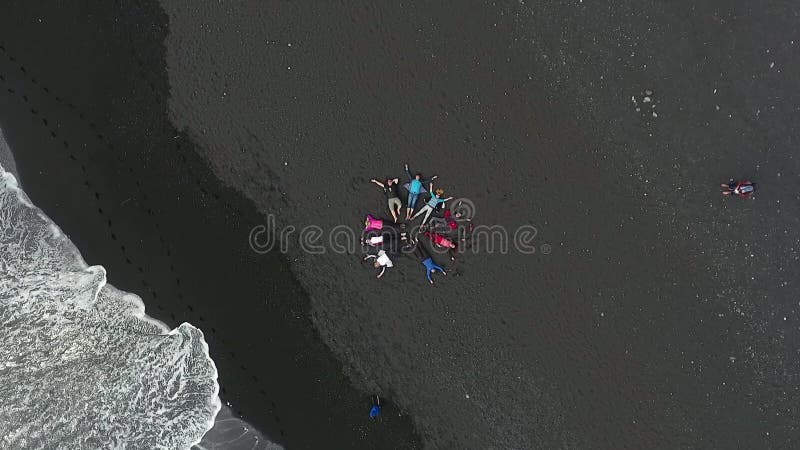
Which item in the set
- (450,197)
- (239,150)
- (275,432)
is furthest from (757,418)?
(239,150)

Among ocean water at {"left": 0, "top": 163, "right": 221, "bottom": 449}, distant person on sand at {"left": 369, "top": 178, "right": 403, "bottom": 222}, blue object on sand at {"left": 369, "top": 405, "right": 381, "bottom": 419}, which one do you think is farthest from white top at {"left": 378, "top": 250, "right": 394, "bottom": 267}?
ocean water at {"left": 0, "top": 163, "right": 221, "bottom": 449}

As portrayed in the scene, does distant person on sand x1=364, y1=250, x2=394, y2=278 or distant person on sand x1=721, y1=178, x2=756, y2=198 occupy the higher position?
distant person on sand x1=721, y1=178, x2=756, y2=198

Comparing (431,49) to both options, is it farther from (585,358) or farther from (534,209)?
(585,358)

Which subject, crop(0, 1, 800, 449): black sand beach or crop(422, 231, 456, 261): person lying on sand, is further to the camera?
crop(422, 231, 456, 261): person lying on sand

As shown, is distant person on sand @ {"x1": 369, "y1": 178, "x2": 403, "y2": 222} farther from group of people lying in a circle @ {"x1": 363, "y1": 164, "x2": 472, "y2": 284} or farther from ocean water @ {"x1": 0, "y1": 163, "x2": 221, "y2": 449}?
ocean water @ {"x1": 0, "y1": 163, "x2": 221, "y2": 449}

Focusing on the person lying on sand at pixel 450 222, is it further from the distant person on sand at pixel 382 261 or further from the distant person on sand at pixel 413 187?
the distant person on sand at pixel 382 261

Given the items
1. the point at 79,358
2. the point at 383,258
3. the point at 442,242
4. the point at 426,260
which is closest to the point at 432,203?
the point at 442,242

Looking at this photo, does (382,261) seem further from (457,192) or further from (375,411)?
(375,411)

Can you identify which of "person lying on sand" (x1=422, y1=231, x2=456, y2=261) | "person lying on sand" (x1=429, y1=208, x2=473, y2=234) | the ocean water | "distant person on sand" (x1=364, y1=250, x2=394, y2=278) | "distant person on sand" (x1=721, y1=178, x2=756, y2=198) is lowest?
the ocean water

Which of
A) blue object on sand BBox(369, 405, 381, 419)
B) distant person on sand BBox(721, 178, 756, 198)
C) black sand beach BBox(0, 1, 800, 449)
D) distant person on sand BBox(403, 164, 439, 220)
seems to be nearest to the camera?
distant person on sand BBox(721, 178, 756, 198)
